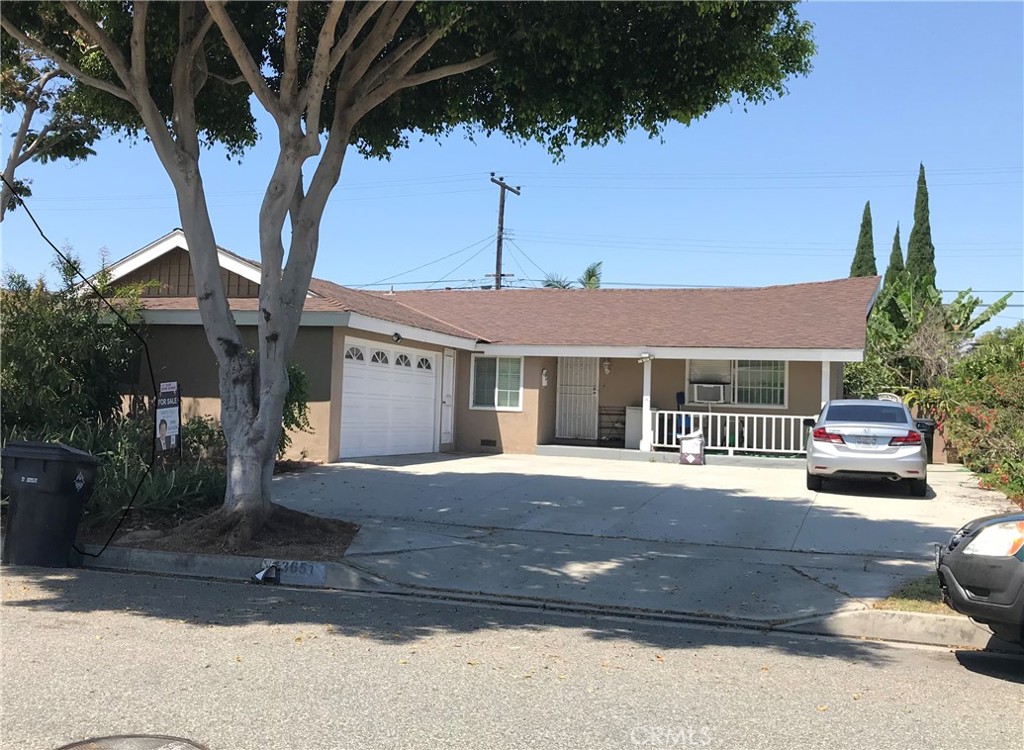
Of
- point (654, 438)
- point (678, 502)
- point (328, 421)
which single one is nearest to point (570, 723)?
point (678, 502)

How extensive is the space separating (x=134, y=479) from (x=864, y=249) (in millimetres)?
34740

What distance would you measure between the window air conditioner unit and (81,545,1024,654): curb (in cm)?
1295

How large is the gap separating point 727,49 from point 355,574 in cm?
649

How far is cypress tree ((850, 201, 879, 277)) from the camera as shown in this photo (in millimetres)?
37906

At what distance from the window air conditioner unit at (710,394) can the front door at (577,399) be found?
2595mm

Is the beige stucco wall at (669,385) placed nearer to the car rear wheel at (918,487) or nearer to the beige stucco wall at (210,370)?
the car rear wheel at (918,487)

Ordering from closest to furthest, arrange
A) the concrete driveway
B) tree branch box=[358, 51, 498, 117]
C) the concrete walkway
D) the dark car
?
the dark car → the concrete walkway → tree branch box=[358, 51, 498, 117] → the concrete driveway

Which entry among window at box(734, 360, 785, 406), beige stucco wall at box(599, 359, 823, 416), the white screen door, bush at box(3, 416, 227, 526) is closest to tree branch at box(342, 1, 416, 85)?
bush at box(3, 416, 227, 526)

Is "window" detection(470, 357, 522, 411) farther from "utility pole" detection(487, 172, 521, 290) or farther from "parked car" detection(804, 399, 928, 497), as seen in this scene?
"utility pole" detection(487, 172, 521, 290)

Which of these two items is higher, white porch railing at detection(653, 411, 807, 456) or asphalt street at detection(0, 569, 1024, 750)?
white porch railing at detection(653, 411, 807, 456)

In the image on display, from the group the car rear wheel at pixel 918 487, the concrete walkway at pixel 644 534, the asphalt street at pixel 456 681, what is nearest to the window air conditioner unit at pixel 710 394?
the concrete walkway at pixel 644 534

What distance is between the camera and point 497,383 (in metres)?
20.7

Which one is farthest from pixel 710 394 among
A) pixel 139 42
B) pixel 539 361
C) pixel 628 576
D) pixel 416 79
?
pixel 139 42

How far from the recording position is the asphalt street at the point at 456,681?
4.43m
